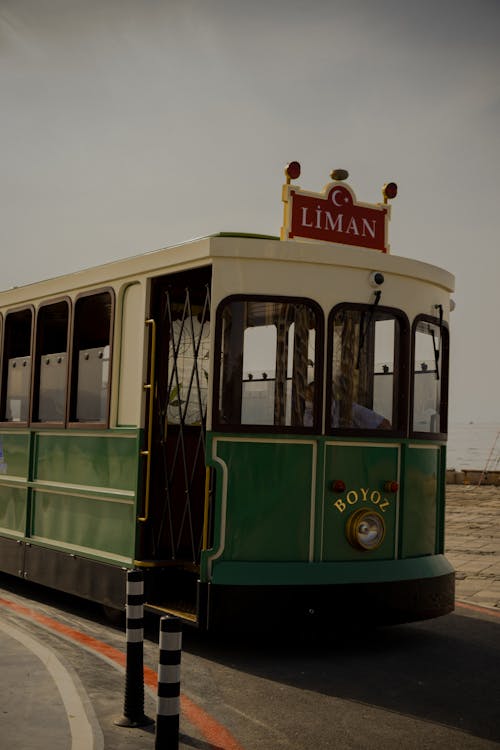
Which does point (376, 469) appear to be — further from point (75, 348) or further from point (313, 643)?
point (75, 348)

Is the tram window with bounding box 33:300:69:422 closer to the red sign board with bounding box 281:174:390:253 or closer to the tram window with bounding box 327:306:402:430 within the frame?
the red sign board with bounding box 281:174:390:253

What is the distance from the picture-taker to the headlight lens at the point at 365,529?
24.4ft

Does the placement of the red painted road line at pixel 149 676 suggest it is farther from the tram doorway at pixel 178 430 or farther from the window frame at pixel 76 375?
the window frame at pixel 76 375

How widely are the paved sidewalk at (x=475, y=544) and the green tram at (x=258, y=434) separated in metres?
2.83

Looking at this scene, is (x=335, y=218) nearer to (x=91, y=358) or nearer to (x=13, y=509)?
(x=91, y=358)

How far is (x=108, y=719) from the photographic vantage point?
5539 millimetres

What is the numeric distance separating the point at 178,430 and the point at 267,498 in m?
1.44

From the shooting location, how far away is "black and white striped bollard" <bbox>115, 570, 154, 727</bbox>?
5.46 m

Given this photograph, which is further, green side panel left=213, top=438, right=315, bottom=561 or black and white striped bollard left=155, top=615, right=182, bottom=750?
green side panel left=213, top=438, right=315, bottom=561

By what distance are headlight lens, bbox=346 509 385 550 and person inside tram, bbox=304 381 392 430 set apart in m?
0.68

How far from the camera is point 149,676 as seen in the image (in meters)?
6.53

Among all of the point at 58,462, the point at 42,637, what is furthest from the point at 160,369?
the point at 42,637

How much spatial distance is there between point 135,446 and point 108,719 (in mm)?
2761

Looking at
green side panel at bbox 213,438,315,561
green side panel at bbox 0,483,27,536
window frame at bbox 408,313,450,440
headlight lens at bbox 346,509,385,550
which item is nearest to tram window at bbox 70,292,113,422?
green side panel at bbox 0,483,27,536
